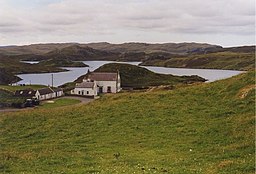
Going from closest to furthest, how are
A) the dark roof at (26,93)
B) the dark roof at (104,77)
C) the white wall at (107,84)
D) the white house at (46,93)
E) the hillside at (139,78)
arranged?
the white house at (46,93) < the dark roof at (26,93) < the dark roof at (104,77) < the white wall at (107,84) < the hillside at (139,78)

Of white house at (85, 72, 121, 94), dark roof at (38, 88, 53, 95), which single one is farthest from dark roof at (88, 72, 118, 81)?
dark roof at (38, 88, 53, 95)

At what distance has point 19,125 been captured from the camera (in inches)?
1283

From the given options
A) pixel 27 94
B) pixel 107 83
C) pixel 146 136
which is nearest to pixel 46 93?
pixel 27 94

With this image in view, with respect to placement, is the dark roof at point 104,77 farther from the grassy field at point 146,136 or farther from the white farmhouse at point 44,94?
the grassy field at point 146,136

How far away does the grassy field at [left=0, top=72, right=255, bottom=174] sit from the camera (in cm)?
1617

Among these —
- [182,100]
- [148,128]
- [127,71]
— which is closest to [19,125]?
[148,128]

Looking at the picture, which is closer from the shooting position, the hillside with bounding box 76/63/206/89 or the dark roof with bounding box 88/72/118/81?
the dark roof with bounding box 88/72/118/81

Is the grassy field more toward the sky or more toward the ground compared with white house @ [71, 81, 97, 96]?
more toward the sky

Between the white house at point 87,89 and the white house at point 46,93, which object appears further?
the white house at point 87,89

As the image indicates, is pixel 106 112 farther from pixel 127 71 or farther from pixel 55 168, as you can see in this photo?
pixel 127 71

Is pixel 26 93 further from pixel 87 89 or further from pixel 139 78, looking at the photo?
pixel 139 78

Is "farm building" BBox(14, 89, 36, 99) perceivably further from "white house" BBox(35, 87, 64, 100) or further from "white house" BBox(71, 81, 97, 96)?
"white house" BBox(71, 81, 97, 96)

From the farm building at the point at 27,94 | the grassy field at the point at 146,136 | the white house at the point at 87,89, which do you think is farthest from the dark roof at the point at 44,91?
the grassy field at the point at 146,136

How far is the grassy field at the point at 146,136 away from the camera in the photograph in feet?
53.1
